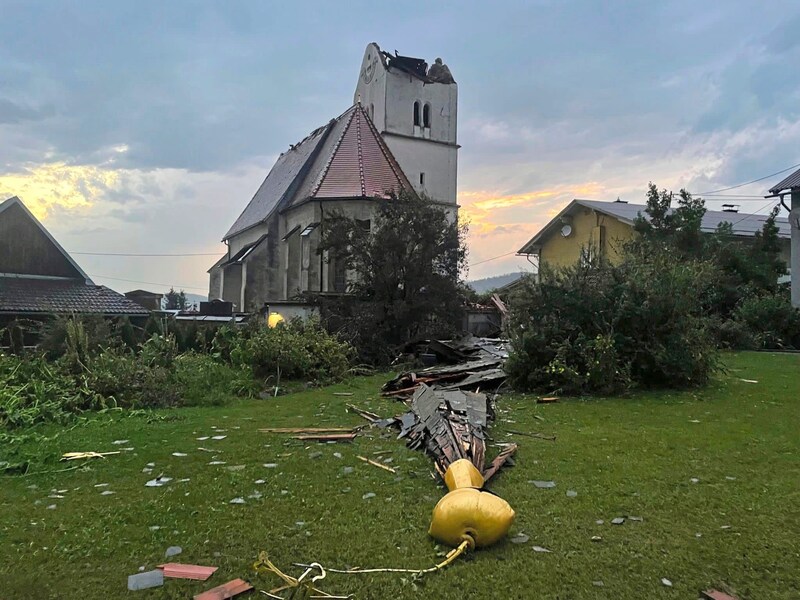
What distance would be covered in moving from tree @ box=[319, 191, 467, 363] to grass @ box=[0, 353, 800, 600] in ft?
25.9

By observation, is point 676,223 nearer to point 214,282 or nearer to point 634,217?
point 634,217

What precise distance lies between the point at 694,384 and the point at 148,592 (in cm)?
839

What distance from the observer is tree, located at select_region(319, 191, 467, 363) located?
13.8m

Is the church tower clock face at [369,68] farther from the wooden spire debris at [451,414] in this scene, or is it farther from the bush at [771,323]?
the wooden spire debris at [451,414]

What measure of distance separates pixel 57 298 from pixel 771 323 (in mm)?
22063

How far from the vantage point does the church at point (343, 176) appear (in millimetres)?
23078

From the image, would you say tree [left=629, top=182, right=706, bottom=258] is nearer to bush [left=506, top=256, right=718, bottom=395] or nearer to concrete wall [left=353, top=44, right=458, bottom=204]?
bush [left=506, top=256, right=718, bottom=395]

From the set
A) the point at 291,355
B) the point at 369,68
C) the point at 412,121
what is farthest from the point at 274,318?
the point at 369,68

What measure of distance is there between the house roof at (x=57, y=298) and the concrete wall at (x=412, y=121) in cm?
1803

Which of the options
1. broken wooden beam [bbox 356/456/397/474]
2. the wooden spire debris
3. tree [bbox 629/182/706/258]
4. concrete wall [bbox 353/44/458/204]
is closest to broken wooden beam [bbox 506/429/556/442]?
the wooden spire debris

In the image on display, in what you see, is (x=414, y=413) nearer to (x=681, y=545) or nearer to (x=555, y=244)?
(x=681, y=545)

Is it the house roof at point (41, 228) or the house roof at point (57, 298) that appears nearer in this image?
the house roof at point (57, 298)

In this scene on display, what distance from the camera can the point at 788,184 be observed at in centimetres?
1741

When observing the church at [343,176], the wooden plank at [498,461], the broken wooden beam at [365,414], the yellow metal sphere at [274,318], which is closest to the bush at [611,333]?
the broken wooden beam at [365,414]
